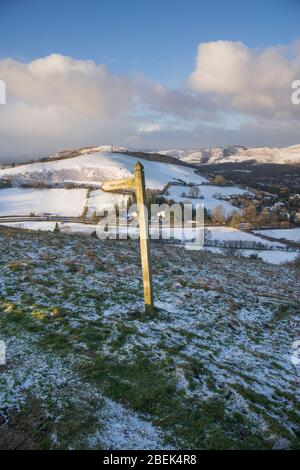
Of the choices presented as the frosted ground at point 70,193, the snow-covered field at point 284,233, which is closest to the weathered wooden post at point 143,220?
the snow-covered field at point 284,233

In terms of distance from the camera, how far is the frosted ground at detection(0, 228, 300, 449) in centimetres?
630

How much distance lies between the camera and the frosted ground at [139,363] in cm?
630

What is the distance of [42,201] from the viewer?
13500cm

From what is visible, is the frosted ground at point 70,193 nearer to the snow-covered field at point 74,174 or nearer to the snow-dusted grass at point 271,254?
the snow-covered field at point 74,174

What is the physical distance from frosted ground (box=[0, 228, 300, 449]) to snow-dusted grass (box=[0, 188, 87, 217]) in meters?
104

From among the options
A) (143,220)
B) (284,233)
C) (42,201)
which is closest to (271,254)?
(284,233)

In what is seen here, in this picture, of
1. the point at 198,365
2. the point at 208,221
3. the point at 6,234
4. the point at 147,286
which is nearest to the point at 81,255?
the point at 6,234

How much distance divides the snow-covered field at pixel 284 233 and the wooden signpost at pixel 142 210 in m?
86.1

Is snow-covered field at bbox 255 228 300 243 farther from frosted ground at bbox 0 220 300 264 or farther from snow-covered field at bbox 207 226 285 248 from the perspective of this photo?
frosted ground at bbox 0 220 300 264

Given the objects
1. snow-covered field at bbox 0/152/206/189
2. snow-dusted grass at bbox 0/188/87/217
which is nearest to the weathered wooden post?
snow-dusted grass at bbox 0/188/87/217

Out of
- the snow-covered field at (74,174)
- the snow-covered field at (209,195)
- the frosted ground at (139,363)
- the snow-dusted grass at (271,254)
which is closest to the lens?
the frosted ground at (139,363)

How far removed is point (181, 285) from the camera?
15617 mm

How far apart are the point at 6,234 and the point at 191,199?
12443 cm
